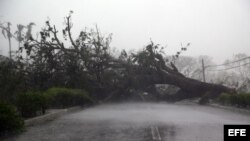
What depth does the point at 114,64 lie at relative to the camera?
3800 cm

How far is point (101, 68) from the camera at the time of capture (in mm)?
37844

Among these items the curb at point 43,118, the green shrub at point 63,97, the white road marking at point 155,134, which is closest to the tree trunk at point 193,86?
the green shrub at point 63,97

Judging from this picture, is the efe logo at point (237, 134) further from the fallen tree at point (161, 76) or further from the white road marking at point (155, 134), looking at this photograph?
the fallen tree at point (161, 76)

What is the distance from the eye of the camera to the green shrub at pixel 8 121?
12.8 metres

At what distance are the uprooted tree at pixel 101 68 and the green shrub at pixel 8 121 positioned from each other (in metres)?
22.0

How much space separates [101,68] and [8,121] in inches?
983

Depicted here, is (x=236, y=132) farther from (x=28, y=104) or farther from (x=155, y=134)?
(x=28, y=104)

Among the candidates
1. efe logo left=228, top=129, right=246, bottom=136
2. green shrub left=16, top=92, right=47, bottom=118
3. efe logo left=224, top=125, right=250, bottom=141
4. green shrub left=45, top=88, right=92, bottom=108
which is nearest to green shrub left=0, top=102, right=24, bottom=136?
green shrub left=16, top=92, right=47, bottom=118

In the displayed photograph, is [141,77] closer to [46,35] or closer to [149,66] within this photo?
[149,66]

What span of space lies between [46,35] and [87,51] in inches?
159

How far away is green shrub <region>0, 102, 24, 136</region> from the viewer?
12832 mm

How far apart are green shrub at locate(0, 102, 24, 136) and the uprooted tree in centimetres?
2200

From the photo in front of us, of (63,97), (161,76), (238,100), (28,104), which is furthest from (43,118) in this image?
Answer: (161,76)

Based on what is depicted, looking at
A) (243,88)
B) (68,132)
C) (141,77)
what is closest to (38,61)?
(141,77)
